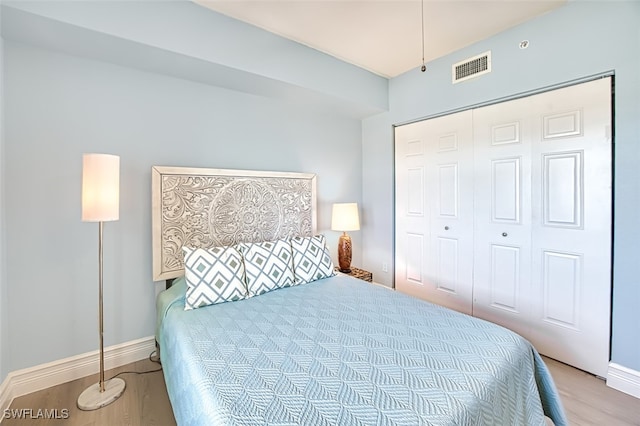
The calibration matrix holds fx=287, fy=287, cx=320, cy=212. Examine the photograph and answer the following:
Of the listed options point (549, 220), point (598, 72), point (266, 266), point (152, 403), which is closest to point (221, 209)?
point (266, 266)

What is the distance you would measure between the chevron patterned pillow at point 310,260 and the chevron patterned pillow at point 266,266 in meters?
0.06

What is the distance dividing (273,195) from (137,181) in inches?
43.8

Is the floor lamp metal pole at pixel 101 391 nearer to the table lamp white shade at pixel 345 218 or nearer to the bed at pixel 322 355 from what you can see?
the bed at pixel 322 355

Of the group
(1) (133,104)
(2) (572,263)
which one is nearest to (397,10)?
(1) (133,104)

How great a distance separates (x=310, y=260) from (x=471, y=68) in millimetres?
2234

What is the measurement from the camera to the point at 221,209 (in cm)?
247

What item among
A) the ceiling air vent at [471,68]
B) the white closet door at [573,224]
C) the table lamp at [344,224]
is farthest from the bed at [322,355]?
the ceiling air vent at [471,68]

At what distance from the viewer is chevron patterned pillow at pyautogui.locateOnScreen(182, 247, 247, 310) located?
186 centimetres

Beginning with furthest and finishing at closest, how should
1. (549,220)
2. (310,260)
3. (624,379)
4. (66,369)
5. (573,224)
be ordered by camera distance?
(310,260) < (549,220) < (573,224) < (66,369) < (624,379)

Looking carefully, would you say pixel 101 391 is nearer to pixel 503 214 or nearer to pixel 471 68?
pixel 503 214

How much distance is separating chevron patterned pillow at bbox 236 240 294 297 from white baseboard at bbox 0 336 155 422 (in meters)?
0.99

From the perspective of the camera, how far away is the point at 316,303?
193 cm

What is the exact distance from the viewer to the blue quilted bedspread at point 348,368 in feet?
3.28

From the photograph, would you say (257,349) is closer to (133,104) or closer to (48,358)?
(48,358)
